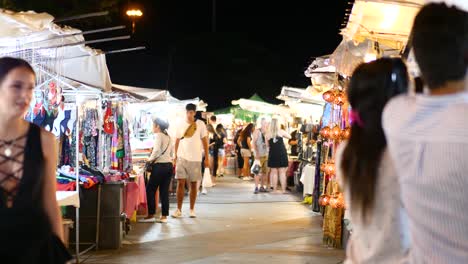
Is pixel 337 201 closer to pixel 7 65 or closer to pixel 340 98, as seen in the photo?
pixel 340 98

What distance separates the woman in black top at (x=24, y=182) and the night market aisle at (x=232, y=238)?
492 centimetres

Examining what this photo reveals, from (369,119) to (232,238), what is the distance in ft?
24.6

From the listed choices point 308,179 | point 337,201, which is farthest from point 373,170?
point 308,179

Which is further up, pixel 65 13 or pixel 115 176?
pixel 65 13

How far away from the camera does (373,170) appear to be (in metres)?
2.53

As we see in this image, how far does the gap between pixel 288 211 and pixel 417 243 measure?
1133 cm

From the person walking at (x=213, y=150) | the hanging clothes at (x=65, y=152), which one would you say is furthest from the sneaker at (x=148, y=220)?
the person walking at (x=213, y=150)

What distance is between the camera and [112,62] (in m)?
39.9

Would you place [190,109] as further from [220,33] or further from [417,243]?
[220,33]

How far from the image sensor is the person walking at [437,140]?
2055 mm

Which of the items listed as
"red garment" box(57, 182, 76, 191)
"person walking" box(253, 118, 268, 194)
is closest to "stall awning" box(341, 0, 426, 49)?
"red garment" box(57, 182, 76, 191)

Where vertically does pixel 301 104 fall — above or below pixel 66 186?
above

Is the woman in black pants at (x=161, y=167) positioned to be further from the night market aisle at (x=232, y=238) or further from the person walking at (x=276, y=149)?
the person walking at (x=276, y=149)

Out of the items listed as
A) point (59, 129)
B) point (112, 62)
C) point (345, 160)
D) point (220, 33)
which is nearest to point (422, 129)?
point (345, 160)
